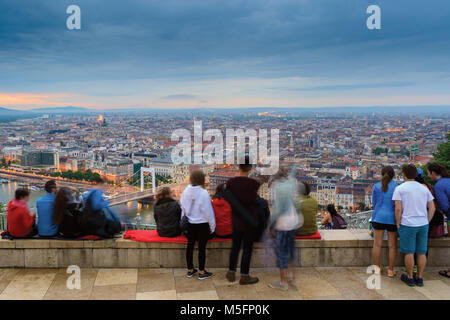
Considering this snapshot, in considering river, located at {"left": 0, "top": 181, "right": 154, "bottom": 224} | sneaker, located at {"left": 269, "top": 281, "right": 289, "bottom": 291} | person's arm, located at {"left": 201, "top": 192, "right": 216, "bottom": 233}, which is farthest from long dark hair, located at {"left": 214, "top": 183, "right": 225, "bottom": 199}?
river, located at {"left": 0, "top": 181, "right": 154, "bottom": 224}

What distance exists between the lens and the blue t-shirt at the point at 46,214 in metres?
3.08

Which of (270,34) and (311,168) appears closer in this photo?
(311,168)

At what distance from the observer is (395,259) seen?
3.13 m


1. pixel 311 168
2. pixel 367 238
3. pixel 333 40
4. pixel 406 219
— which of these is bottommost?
pixel 311 168

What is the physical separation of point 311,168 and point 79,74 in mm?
35711

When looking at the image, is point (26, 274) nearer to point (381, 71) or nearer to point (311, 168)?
point (311, 168)

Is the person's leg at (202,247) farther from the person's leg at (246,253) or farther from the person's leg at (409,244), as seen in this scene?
the person's leg at (409,244)

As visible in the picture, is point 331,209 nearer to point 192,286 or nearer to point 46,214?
point 192,286

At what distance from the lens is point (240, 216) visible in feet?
9.46

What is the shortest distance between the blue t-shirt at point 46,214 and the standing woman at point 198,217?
1112 millimetres

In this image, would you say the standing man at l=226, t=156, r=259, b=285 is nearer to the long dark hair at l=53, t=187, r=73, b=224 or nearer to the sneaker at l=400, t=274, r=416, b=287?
the sneaker at l=400, t=274, r=416, b=287

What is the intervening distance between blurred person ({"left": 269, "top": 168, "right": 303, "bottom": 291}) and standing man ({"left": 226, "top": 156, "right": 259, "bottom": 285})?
0.18 metres

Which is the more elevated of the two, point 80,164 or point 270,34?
point 270,34
